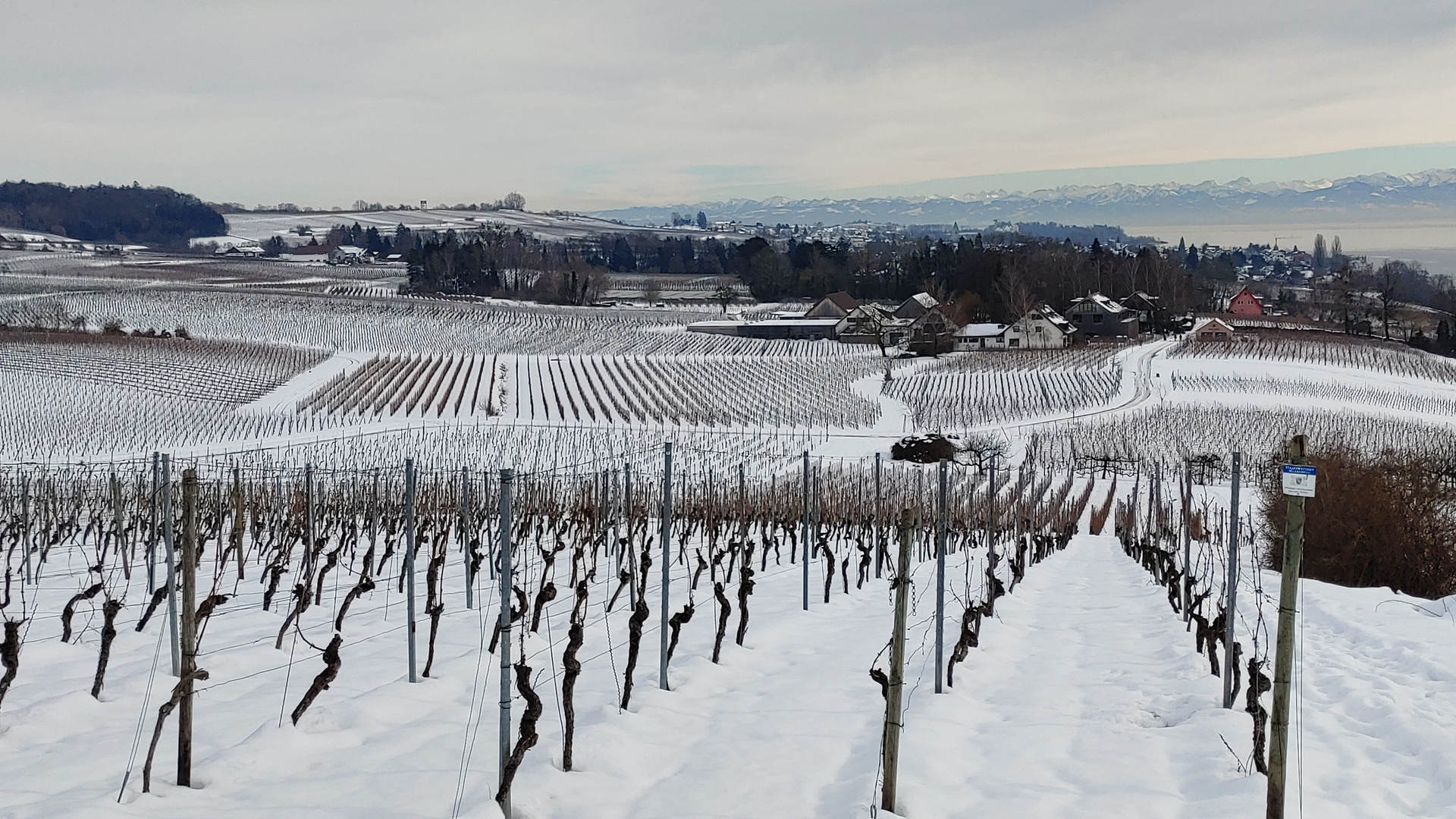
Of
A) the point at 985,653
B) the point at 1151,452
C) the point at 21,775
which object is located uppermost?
the point at 21,775

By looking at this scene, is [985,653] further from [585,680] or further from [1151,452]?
[1151,452]

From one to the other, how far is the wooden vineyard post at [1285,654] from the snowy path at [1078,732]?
83 centimetres

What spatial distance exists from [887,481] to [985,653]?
53.8 feet

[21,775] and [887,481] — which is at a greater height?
[21,775]

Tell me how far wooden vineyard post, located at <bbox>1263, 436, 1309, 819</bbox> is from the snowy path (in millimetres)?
827

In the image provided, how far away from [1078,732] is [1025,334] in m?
62.2

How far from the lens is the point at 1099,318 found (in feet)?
237

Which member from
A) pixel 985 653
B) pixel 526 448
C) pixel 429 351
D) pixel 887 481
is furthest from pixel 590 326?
pixel 985 653

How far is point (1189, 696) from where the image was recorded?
6910 mm

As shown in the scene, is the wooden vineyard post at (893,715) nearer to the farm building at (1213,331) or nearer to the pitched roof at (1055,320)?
the pitched roof at (1055,320)

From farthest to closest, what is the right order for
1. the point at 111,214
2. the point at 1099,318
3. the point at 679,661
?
the point at 111,214 < the point at 1099,318 < the point at 679,661

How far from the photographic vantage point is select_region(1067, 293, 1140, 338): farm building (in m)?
71.9

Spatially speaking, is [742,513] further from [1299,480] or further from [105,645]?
[1299,480]

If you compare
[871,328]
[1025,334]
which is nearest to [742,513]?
[1025,334]
